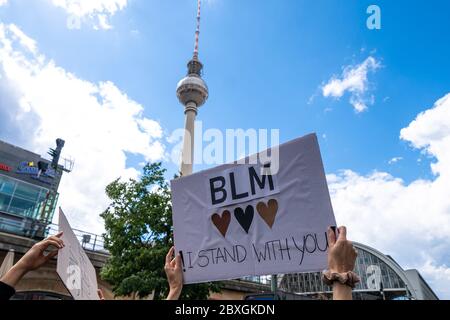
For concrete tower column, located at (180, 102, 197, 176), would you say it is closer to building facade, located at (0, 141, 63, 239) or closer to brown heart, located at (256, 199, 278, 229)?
building facade, located at (0, 141, 63, 239)

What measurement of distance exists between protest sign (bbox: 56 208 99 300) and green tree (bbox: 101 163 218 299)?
32.1 feet

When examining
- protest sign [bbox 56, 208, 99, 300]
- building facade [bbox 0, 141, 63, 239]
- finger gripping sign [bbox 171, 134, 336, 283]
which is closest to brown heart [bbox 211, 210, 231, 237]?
finger gripping sign [bbox 171, 134, 336, 283]

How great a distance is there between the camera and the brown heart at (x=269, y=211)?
271 centimetres

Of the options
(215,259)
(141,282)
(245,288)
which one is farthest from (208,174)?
(245,288)

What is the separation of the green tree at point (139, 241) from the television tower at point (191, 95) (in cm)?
2765

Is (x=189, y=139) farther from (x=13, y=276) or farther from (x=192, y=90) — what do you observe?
(x=13, y=276)

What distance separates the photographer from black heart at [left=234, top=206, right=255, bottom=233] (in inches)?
110

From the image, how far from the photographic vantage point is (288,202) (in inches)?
104

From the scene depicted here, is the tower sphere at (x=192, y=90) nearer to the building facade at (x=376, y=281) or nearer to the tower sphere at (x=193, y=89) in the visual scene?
the tower sphere at (x=193, y=89)

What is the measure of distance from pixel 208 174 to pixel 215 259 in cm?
78

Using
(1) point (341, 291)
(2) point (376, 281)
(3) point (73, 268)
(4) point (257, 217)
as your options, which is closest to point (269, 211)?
(4) point (257, 217)

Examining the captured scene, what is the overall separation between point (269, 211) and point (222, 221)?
1.53ft

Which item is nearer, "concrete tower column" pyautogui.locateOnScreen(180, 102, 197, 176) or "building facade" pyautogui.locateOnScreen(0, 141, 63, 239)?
"building facade" pyautogui.locateOnScreen(0, 141, 63, 239)
